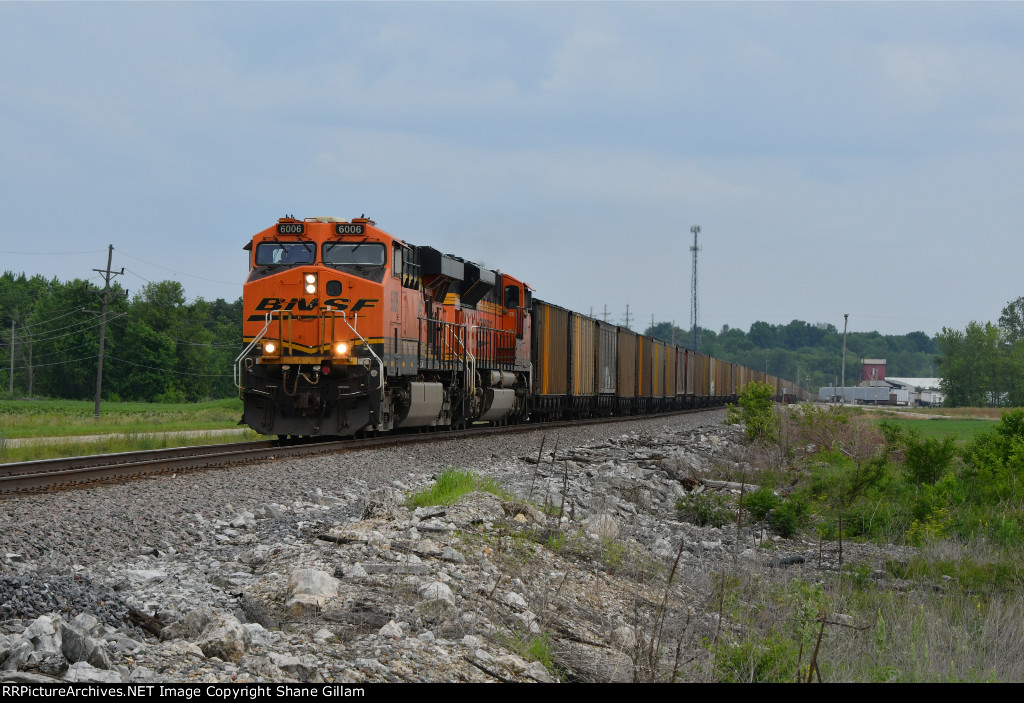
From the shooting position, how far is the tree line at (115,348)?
88188mm

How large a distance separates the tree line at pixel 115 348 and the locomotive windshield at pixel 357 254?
75.2 meters

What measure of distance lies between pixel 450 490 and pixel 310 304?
7.68 m

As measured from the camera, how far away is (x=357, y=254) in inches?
661

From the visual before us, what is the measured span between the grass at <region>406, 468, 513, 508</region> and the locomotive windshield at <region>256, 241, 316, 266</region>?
24.3 feet

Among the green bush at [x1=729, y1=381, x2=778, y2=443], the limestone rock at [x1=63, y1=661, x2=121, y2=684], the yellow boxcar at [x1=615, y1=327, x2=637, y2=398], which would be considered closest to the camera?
the limestone rock at [x1=63, y1=661, x2=121, y2=684]

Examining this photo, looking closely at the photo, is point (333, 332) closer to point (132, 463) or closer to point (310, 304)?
point (310, 304)

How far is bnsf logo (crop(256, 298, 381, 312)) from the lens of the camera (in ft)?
53.4

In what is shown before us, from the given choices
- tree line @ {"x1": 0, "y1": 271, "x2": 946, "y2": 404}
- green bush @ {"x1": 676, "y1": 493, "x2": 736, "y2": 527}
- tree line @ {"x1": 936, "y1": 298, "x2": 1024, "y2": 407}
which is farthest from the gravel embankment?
tree line @ {"x1": 936, "y1": 298, "x2": 1024, "y2": 407}

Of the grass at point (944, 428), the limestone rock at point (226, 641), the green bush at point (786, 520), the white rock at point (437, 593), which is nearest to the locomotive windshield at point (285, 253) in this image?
the green bush at point (786, 520)

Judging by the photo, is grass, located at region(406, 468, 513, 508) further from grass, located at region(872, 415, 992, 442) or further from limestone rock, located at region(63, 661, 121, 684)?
grass, located at region(872, 415, 992, 442)

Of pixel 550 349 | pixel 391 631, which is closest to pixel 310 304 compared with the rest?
pixel 550 349

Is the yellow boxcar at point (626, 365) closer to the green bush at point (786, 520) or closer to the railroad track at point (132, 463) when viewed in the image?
the railroad track at point (132, 463)
